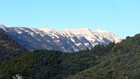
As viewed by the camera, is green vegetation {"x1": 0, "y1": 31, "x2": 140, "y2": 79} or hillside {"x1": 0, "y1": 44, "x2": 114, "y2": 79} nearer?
green vegetation {"x1": 0, "y1": 31, "x2": 140, "y2": 79}

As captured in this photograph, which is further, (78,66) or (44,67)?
(44,67)

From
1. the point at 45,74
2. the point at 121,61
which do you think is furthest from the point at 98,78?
the point at 45,74

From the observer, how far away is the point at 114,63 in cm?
15025

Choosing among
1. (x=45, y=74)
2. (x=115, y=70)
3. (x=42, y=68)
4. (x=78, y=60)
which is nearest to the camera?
(x=115, y=70)

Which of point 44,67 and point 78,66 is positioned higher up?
point 44,67

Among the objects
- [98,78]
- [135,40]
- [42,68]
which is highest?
[135,40]

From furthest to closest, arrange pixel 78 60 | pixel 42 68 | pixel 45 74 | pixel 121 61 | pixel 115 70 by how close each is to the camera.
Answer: pixel 78 60 < pixel 42 68 < pixel 45 74 < pixel 121 61 < pixel 115 70

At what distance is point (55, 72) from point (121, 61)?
1610 inches

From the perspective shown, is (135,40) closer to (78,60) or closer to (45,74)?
(78,60)

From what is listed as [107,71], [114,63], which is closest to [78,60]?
[114,63]

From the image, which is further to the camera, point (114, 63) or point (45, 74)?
point (45, 74)

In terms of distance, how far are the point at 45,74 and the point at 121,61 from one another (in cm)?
4103

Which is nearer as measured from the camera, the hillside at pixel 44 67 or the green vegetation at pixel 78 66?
the green vegetation at pixel 78 66

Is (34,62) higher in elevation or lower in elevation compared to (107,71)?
higher
